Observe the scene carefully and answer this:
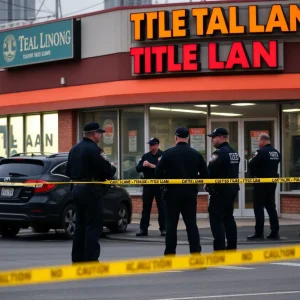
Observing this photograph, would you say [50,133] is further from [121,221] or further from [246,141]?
[121,221]

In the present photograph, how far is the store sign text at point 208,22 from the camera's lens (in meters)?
22.2

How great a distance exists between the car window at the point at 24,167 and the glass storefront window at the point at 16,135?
1039 centimetres

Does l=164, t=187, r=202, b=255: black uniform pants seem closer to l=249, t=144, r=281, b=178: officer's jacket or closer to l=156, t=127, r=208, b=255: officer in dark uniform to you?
l=156, t=127, r=208, b=255: officer in dark uniform

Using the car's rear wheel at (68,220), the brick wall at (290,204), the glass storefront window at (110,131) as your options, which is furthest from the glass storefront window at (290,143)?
the car's rear wheel at (68,220)

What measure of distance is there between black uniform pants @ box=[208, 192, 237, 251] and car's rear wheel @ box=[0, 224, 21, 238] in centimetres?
576

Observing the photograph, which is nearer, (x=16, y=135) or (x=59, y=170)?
(x=59, y=170)

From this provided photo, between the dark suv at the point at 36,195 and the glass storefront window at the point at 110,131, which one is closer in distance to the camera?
the dark suv at the point at 36,195

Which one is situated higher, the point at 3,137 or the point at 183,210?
the point at 3,137

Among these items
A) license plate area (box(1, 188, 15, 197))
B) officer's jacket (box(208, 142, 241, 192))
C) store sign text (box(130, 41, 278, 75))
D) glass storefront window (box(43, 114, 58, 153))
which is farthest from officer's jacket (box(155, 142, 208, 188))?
glass storefront window (box(43, 114, 58, 153))

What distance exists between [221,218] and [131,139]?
1144 centimetres

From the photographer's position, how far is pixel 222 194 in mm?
13141

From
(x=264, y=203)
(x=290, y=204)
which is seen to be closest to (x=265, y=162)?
(x=264, y=203)

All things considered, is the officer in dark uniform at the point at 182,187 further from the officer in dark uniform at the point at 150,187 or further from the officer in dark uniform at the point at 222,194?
the officer in dark uniform at the point at 150,187

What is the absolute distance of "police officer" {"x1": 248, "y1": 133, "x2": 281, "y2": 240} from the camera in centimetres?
1638
